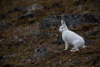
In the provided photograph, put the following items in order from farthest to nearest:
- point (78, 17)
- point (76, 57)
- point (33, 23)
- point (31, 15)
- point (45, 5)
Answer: point (45, 5) → point (31, 15) → point (33, 23) → point (78, 17) → point (76, 57)

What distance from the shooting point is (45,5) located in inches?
1058

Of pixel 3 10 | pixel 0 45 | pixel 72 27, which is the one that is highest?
pixel 3 10

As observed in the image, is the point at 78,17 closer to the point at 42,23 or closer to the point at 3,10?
the point at 42,23

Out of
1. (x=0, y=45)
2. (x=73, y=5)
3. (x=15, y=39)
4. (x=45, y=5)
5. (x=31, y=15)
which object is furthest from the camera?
(x=45, y=5)

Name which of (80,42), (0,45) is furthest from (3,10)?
(80,42)

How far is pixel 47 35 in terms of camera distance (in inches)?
647

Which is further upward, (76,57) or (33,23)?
(33,23)

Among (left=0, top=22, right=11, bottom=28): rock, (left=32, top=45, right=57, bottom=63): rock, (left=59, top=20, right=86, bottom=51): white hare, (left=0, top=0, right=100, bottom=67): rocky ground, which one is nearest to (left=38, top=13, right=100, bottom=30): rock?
(left=0, top=0, right=100, bottom=67): rocky ground

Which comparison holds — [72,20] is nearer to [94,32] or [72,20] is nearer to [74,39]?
[94,32]

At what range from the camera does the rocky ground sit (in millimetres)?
10492

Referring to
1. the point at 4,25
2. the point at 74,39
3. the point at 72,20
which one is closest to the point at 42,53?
the point at 74,39

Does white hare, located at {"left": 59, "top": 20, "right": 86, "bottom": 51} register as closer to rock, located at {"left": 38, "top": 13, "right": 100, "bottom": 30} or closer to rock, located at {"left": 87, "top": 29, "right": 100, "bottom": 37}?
rock, located at {"left": 87, "top": 29, "right": 100, "bottom": 37}

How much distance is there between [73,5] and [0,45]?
1285 centimetres

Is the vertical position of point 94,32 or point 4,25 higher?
point 4,25
